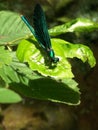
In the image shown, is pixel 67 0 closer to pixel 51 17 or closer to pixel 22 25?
pixel 51 17

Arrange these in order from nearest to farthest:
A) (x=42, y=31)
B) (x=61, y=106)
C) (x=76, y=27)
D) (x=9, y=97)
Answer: (x=9, y=97), (x=42, y=31), (x=76, y=27), (x=61, y=106)

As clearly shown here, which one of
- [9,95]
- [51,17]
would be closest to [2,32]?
[9,95]

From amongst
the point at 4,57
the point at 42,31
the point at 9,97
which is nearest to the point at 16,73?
the point at 4,57

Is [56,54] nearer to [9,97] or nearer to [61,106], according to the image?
[9,97]

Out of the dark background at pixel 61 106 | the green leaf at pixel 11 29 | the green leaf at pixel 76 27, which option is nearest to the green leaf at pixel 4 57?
the green leaf at pixel 11 29

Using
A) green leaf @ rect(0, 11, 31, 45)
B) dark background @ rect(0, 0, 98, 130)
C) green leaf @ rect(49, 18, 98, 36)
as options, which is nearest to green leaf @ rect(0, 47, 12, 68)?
green leaf @ rect(0, 11, 31, 45)

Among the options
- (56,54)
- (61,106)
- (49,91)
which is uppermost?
(56,54)
